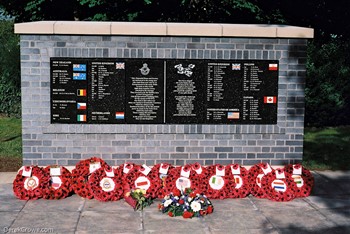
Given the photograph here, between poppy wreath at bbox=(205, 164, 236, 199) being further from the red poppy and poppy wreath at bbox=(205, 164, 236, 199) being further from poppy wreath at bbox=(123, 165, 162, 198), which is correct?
the red poppy

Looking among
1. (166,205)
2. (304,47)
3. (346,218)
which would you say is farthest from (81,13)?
(346,218)

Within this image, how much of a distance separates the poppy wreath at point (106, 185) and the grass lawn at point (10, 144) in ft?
10.1

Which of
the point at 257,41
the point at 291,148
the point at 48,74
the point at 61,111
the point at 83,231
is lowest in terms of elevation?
the point at 83,231

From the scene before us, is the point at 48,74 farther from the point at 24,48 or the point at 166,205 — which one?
the point at 166,205

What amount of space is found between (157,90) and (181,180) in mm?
1600

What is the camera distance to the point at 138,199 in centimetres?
807

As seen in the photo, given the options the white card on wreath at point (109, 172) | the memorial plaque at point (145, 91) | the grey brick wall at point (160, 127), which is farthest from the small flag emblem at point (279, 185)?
the white card on wreath at point (109, 172)

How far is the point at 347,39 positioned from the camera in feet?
56.8

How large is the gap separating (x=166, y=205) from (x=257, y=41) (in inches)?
129

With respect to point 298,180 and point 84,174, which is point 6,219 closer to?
point 84,174

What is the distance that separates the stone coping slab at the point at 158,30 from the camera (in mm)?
8984

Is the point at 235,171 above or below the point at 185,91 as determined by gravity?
below

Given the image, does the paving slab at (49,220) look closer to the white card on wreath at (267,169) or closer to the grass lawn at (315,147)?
the white card on wreath at (267,169)

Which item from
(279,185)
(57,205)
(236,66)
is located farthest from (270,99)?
(57,205)
